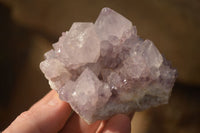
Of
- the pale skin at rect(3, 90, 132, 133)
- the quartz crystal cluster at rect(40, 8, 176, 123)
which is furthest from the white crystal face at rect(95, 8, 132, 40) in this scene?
the pale skin at rect(3, 90, 132, 133)

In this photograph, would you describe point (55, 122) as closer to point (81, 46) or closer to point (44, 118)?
point (44, 118)

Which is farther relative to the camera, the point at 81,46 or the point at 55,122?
the point at 55,122

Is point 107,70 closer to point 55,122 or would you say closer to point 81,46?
point 81,46

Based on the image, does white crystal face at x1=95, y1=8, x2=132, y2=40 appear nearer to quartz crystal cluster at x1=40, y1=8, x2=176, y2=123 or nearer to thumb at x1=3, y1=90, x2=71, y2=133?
quartz crystal cluster at x1=40, y1=8, x2=176, y2=123

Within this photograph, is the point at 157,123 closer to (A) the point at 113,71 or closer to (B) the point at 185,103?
(B) the point at 185,103

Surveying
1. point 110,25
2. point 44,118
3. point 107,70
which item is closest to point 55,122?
point 44,118

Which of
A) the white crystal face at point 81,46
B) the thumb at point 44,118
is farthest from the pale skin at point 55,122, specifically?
the white crystal face at point 81,46

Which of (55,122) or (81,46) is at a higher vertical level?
(81,46)
